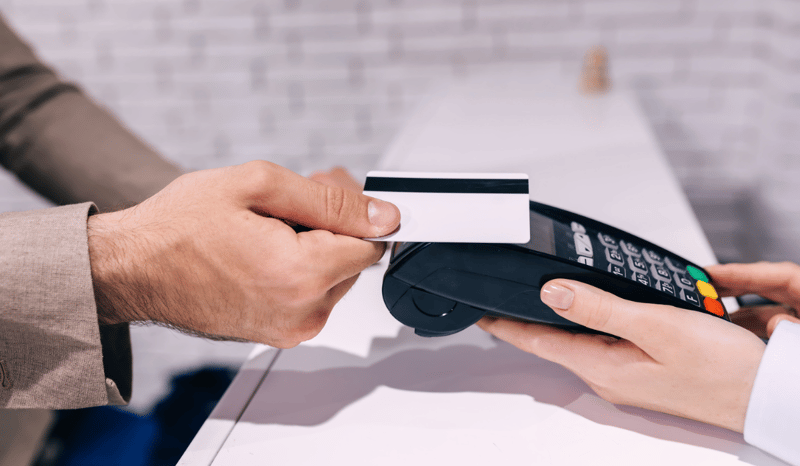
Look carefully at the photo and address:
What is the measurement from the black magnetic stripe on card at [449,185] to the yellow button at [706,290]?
0.63 feet

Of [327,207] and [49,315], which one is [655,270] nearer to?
[327,207]

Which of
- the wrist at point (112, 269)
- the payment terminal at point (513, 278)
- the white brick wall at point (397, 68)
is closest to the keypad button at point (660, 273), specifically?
the payment terminal at point (513, 278)

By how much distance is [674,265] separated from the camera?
486 mm

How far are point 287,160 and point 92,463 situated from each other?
51.9 inches

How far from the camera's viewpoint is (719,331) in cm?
40

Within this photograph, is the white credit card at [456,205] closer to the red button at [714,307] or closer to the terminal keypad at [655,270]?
the terminal keypad at [655,270]

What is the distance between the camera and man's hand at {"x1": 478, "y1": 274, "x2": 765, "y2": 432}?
1.28ft

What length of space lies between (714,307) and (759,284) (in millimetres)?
147

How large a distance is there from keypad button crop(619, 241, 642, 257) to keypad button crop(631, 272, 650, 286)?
3cm

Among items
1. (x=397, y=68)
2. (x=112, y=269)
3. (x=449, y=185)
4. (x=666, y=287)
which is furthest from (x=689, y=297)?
(x=397, y=68)

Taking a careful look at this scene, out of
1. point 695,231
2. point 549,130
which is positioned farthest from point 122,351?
point 549,130

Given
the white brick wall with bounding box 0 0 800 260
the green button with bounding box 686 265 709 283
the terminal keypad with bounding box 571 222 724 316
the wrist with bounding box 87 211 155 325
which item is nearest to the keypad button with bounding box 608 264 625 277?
the terminal keypad with bounding box 571 222 724 316

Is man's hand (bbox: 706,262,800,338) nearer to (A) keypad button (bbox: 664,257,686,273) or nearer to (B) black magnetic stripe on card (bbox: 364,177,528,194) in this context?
(A) keypad button (bbox: 664,257,686,273)

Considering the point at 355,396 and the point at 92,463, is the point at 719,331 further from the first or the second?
the point at 92,463
